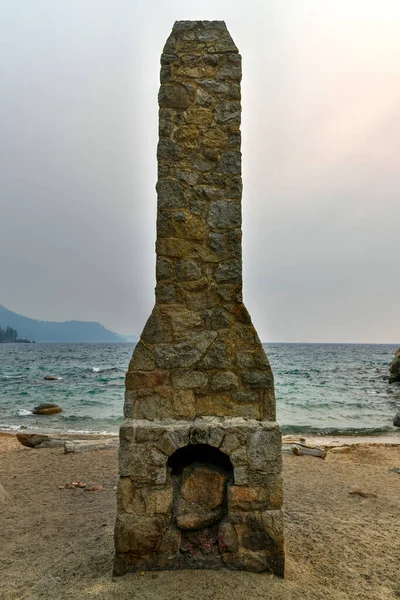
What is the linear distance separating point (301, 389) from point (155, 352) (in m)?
26.0

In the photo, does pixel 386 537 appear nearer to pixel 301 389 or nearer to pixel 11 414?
pixel 11 414

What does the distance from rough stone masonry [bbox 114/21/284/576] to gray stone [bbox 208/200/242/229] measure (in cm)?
1

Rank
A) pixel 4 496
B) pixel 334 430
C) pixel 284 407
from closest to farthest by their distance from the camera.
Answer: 1. pixel 4 496
2. pixel 334 430
3. pixel 284 407

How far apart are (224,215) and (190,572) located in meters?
3.44

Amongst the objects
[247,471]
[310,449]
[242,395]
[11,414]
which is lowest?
[11,414]

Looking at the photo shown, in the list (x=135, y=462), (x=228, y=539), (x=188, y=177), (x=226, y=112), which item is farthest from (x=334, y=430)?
(x=226, y=112)

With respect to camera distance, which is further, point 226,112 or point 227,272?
point 226,112

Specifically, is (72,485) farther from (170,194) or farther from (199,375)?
(170,194)

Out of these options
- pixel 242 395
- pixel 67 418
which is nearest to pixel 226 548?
pixel 242 395

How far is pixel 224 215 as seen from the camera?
13.6 ft

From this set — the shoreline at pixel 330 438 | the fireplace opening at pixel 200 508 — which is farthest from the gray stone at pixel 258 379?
the shoreline at pixel 330 438

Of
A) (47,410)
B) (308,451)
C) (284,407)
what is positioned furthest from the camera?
(284,407)

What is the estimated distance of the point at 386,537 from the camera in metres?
5.23

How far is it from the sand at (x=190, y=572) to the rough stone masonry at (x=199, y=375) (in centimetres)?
26
